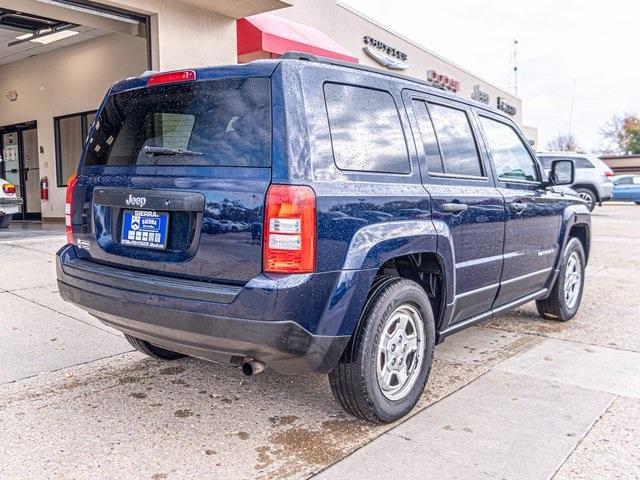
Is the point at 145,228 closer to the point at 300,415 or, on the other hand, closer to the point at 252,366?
the point at 252,366

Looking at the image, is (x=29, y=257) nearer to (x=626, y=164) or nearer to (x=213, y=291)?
(x=213, y=291)

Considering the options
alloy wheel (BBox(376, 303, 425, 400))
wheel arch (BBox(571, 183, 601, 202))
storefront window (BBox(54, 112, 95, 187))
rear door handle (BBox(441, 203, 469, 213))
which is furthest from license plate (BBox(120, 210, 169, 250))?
wheel arch (BBox(571, 183, 601, 202))

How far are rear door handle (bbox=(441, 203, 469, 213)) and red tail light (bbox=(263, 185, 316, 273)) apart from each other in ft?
4.07

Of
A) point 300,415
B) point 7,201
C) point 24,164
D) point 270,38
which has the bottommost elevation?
point 300,415

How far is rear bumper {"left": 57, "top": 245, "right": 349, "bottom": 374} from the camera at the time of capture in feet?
8.96

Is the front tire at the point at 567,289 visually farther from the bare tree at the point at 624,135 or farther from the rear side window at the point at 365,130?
the bare tree at the point at 624,135

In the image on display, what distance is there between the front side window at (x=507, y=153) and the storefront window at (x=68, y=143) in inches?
470

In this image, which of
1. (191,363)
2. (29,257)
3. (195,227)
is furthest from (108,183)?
(29,257)

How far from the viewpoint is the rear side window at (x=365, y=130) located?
120 inches

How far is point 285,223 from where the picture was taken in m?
2.71

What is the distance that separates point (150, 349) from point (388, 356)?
1.89 meters

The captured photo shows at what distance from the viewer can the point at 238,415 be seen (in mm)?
3434

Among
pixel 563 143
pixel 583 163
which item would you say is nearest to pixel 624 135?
pixel 563 143

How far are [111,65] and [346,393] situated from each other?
40.4ft
